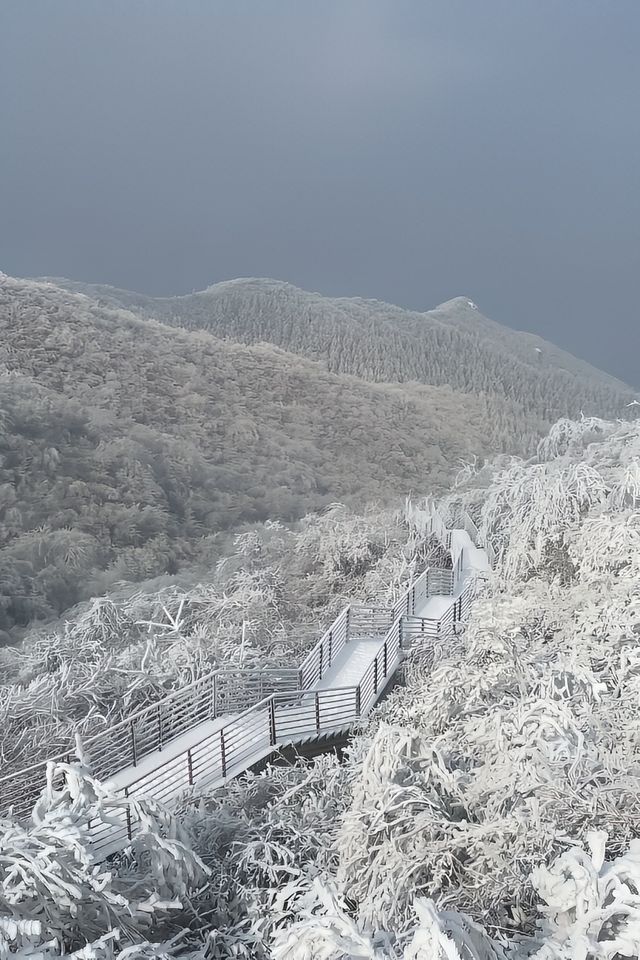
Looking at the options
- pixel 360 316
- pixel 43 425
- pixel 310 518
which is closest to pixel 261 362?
pixel 43 425

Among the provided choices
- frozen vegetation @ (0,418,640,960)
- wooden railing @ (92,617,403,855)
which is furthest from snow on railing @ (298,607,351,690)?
frozen vegetation @ (0,418,640,960)

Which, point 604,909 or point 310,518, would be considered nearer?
point 604,909

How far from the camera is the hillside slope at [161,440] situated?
22.2m

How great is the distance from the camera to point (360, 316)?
219ft

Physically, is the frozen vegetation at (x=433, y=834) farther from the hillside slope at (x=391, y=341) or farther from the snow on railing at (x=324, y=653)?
the hillside slope at (x=391, y=341)

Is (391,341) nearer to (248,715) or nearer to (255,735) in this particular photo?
(248,715)

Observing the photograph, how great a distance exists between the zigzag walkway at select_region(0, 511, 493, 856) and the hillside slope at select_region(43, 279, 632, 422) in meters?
33.0

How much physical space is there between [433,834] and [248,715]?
456cm

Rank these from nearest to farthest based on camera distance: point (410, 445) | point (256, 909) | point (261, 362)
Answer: point (256, 909), point (410, 445), point (261, 362)

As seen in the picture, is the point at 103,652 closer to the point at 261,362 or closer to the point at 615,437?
the point at 615,437

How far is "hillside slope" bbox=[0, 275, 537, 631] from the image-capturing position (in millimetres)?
22188

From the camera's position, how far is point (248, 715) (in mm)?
10000

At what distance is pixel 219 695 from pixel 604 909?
7328mm

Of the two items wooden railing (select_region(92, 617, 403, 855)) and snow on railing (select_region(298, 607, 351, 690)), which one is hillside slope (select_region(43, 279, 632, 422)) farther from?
wooden railing (select_region(92, 617, 403, 855))
